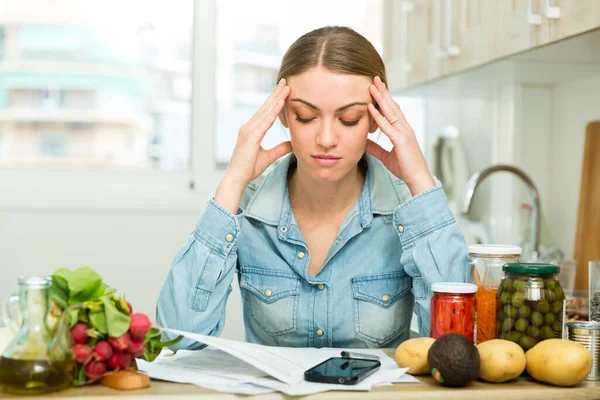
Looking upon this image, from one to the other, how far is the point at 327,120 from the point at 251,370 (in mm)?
457

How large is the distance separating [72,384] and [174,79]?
2436mm

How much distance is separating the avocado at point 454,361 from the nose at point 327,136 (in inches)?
17.2

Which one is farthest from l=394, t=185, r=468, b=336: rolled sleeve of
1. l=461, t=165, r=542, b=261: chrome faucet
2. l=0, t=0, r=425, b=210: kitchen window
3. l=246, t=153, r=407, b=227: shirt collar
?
l=0, t=0, r=425, b=210: kitchen window

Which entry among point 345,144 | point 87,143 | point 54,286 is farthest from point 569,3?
point 87,143

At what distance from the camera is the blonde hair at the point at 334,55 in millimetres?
1303

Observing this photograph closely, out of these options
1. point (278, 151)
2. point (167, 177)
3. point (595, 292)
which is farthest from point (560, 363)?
point (167, 177)

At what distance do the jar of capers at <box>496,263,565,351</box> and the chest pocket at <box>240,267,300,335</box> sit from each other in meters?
0.44

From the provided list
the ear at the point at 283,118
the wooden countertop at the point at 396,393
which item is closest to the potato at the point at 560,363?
the wooden countertop at the point at 396,393

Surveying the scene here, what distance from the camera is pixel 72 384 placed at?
35.2 inches

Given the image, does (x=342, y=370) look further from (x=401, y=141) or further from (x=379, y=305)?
(x=401, y=141)

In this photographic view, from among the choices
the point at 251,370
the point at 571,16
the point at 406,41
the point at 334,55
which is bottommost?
the point at 251,370

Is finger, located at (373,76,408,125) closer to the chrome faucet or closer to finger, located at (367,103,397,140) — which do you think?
finger, located at (367,103,397,140)

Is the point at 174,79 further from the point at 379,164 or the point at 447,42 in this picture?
the point at 379,164

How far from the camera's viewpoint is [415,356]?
3.22 feet
